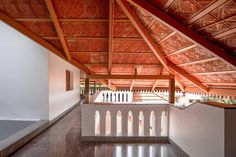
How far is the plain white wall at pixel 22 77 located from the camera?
Answer: 623cm

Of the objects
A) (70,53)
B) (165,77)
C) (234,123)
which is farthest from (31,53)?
(234,123)

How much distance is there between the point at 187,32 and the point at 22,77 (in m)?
5.23

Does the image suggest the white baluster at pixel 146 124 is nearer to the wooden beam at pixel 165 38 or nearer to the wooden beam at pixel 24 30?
the wooden beam at pixel 165 38

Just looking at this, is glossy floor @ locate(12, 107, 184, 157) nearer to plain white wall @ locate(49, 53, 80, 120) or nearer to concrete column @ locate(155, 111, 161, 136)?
concrete column @ locate(155, 111, 161, 136)

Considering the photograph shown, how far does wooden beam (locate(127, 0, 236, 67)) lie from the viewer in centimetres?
302

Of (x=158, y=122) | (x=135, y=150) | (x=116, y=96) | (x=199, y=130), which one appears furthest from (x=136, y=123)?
(x=116, y=96)

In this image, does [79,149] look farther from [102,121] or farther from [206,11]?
[206,11]

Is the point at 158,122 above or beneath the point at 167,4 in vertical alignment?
beneath

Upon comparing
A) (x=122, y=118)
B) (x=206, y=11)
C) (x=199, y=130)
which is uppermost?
(x=206, y=11)

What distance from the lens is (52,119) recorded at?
649 cm

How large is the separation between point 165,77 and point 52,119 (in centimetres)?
383

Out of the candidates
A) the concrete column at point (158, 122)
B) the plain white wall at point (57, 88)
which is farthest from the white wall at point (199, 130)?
the plain white wall at point (57, 88)

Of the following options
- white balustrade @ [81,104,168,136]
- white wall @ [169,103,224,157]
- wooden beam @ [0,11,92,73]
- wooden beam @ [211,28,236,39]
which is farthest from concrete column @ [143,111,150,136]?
wooden beam @ [0,11,92,73]

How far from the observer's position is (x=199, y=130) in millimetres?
3178
